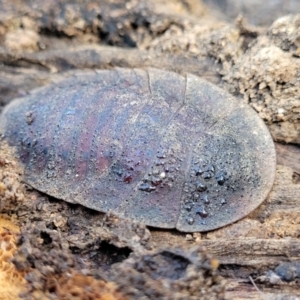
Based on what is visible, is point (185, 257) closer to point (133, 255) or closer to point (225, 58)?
point (133, 255)

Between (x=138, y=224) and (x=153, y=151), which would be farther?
(x=153, y=151)

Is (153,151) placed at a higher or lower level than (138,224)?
higher

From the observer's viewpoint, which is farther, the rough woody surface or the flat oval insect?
the flat oval insect

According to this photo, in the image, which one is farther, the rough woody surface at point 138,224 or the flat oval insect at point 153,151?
the flat oval insect at point 153,151
